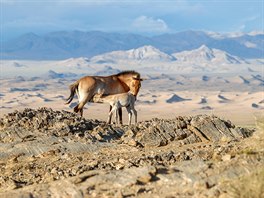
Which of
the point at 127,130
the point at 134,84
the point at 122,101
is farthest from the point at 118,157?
the point at 134,84

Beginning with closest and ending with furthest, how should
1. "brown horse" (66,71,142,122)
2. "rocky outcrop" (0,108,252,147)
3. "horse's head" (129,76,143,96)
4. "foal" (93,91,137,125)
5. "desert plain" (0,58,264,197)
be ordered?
1. "desert plain" (0,58,264,197)
2. "rocky outcrop" (0,108,252,147)
3. "foal" (93,91,137,125)
4. "brown horse" (66,71,142,122)
5. "horse's head" (129,76,143,96)

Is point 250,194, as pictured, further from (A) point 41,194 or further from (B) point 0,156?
(B) point 0,156

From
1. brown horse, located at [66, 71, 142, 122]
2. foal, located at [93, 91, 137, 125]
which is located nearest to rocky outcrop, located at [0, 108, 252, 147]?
foal, located at [93, 91, 137, 125]

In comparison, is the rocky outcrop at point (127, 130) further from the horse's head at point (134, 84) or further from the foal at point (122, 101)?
the horse's head at point (134, 84)

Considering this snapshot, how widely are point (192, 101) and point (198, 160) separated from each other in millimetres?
140001

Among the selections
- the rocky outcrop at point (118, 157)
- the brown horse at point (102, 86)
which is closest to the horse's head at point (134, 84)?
the brown horse at point (102, 86)

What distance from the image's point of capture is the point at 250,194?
820 cm

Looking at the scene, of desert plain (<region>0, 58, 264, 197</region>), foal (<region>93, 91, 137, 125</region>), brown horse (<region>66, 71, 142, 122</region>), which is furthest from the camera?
brown horse (<region>66, 71, 142, 122</region>)

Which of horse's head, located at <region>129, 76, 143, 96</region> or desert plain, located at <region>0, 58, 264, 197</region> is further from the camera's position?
horse's head, located at <region>129, 76, 143, 96</region>

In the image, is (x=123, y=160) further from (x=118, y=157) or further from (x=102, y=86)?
(x=102, y=86)

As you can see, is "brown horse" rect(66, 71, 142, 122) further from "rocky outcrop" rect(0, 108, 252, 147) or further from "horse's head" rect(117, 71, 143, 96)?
"rocky outcrop" rect(0, 108, 252, 147)

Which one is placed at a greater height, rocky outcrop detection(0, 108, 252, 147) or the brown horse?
the brown horse

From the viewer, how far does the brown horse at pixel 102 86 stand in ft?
76.2

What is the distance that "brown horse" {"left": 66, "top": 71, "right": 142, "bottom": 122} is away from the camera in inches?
914
